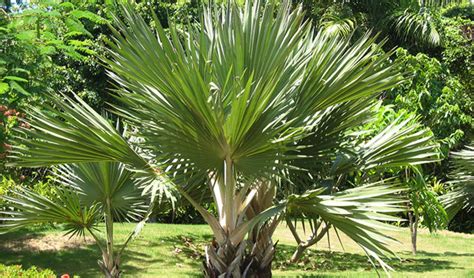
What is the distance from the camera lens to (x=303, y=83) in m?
5.18

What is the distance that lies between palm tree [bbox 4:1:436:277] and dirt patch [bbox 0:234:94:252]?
6669mm

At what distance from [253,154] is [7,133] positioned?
18.7ft

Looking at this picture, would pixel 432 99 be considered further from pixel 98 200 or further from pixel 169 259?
pixel 98 200

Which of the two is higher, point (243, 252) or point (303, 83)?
point (303, 83)

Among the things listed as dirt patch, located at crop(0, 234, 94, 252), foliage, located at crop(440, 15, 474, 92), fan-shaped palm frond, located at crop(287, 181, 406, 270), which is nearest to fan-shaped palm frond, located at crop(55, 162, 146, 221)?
fan-shaped palm frond, located at crop(287, 181, 406, 270)

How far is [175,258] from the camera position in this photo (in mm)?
11820

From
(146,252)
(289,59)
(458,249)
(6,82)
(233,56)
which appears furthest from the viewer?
(458,249)

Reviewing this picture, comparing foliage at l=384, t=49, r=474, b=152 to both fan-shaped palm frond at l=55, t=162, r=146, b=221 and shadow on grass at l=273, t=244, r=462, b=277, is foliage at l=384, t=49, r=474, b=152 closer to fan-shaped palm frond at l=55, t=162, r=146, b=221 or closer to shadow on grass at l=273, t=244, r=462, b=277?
A: shadow on grass at l=273, t=244, r=462, b=277

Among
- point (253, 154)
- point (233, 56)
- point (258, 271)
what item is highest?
point (233, 56)

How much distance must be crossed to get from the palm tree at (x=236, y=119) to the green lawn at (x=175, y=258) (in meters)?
5.34

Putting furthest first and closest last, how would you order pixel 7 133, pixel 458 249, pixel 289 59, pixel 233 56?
pixel 458 249
pixel 7 133
pixel 289 59
pixel 233 56

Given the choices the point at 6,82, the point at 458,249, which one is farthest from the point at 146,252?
the point at 458,249

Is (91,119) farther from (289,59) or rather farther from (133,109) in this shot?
(289,59)

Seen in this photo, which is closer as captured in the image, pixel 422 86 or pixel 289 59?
pixel 289 59
